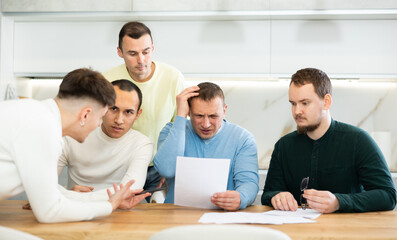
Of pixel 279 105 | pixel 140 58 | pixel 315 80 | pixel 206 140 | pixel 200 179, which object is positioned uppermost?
pixel 140 58

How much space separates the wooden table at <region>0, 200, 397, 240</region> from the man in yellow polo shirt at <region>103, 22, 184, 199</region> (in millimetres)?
681

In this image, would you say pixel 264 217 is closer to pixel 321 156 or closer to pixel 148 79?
pixel 321 156

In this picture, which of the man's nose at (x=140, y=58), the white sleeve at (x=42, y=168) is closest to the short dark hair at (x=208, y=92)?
the man's nose at (x=140, y=58)

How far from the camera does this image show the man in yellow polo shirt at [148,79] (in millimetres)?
2307

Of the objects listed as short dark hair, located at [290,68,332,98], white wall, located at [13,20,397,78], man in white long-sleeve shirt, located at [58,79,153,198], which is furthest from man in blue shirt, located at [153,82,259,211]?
white wall, located at [13,20,397,78]

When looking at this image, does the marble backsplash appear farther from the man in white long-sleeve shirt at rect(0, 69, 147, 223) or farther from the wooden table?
the man in white long-sleeve shirt at rect(0, 69, 147, 223)

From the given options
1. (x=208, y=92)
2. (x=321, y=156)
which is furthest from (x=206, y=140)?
(x=321, y=156)

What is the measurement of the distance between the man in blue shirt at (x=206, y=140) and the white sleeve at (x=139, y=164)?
52 mm

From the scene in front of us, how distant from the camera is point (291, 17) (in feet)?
10.7

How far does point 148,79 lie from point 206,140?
1.71ft

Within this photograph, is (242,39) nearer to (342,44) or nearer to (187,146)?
(342,44)

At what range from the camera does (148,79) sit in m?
2.39

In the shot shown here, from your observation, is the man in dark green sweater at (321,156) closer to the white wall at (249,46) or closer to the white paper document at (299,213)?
the white paper document at (299,213)

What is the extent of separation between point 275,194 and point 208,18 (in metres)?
1.79
